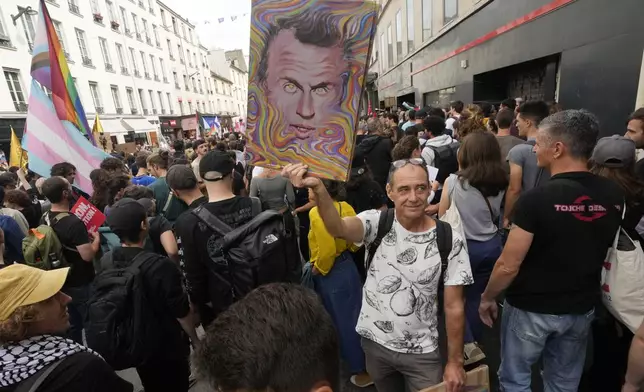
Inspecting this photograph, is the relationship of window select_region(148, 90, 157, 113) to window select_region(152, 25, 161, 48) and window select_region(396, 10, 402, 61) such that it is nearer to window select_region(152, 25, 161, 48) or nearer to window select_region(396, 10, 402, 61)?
window select_region(152, 25, 161, 48)

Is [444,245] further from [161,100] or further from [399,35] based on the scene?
[161,100]

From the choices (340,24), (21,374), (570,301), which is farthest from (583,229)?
(21,374)

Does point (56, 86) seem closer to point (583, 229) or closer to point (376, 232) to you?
point (376, 232)

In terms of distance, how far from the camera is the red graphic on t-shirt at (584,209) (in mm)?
1730

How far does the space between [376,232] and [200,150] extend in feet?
16.8

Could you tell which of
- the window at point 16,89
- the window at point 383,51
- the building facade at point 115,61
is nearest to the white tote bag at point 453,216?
the building facade at point 115,61

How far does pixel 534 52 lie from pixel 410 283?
7696 mm

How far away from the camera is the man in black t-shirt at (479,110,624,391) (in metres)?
1.75

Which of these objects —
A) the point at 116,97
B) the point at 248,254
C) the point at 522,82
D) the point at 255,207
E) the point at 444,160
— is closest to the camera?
the point at 248,254

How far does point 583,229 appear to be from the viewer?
5.74 feet

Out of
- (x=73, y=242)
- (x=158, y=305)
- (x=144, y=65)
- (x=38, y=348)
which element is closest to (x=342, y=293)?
(x=158, y=305)

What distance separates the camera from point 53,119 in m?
4.76

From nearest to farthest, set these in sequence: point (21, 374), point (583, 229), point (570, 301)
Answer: point (21, 374) → point (583, 229) → point (570, 301)

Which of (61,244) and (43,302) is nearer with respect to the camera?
(43,302)
